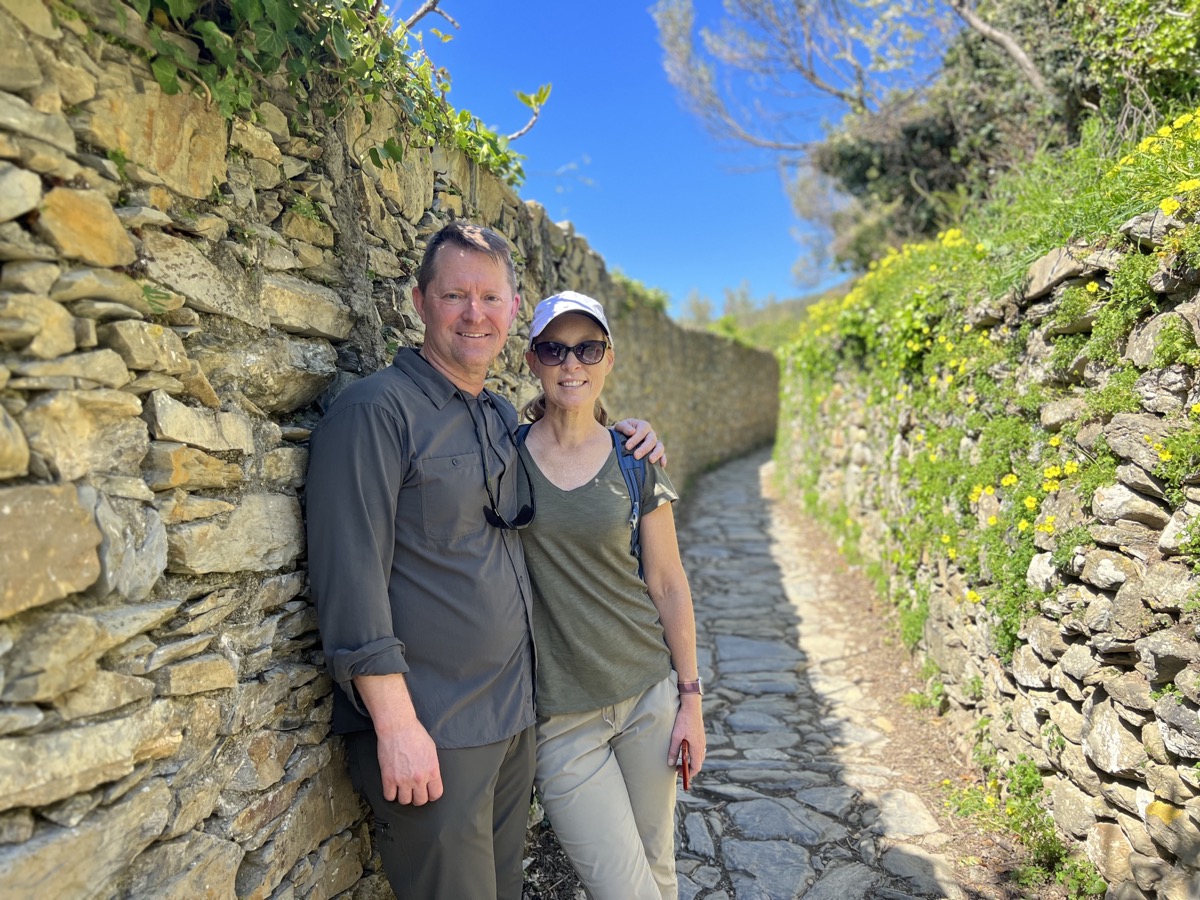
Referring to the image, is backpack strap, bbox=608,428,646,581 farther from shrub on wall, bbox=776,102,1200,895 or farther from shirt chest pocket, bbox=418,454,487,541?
shrub on wall, bbox=776,102,1200,895

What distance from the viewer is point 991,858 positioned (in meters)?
2.73

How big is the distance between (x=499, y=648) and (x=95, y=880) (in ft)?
2.68

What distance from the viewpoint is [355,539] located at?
5.02 feet

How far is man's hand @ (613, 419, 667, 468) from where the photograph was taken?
209 cm

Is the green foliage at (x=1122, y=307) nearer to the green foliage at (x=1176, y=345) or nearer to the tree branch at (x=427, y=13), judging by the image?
the green foliage at (x=1176, y=345)

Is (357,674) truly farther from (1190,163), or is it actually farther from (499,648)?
(1190,163)

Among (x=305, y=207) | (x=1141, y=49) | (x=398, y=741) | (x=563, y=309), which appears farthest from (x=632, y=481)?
(x=1141, y=49)

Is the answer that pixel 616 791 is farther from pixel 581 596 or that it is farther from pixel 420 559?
pixel 420 559

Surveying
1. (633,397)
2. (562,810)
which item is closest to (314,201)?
(562,810)

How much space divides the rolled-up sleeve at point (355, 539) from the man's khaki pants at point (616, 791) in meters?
0.59

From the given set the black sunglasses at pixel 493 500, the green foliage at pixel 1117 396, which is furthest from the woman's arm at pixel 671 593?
the green foliage at pixel 1117 396

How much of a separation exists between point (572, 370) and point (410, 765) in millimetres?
1041

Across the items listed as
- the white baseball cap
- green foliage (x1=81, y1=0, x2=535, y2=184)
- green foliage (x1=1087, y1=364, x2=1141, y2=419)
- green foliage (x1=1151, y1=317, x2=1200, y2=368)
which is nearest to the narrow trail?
green foliage (x1=1087, y1=364, x2=1141, y2=419)

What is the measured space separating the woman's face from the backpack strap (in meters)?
0.15
